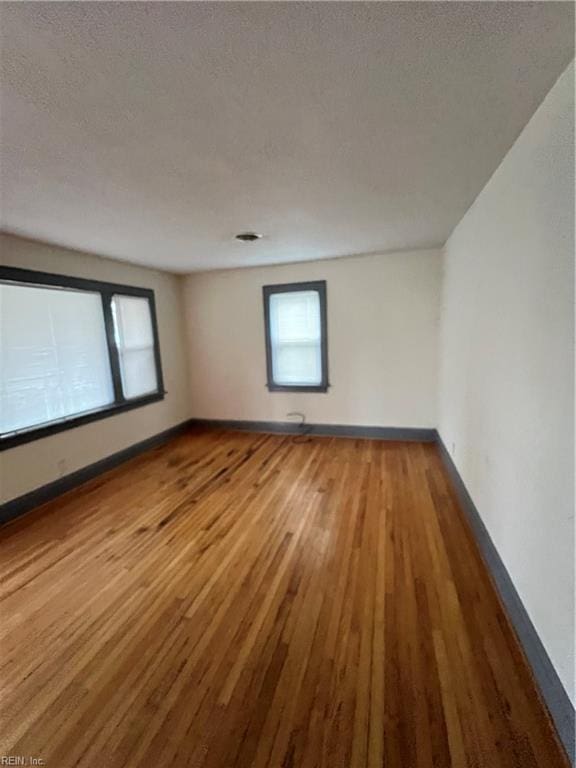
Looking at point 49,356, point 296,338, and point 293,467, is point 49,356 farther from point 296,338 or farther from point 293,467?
point 296,338

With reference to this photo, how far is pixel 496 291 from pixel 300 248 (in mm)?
2207

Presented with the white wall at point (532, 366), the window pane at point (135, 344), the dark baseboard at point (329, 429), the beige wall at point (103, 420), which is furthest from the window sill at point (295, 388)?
the white wall at point (532, 366)

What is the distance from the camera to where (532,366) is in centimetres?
146

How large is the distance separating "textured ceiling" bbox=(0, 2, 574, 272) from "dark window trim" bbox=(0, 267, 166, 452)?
2.21ft

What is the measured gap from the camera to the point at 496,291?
196 centimetres

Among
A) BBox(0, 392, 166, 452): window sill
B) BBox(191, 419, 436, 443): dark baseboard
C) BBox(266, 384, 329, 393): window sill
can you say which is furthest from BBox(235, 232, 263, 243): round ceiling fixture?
BBox(191, 419, 436, 443): dark baseboard

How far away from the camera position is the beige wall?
2.87 m

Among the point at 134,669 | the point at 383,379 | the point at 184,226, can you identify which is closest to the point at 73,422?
the point at 184,226

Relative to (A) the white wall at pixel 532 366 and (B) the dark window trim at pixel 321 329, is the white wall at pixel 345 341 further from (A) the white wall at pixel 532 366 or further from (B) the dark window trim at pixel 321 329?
(A) the white wall at pixel 532 366

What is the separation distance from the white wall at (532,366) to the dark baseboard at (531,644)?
0.18ft

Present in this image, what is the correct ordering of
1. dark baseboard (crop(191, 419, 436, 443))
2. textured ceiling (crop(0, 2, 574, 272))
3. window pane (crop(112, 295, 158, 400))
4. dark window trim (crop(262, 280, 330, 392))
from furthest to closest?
dark window trim (crop(262, 280, 330, 392)) < dark baseboard (crop(191, 419, 436, 443)) < window pane (crop(112, 295, 158, 400)) < textured ceiling (crop(0, 2, 574, 272))

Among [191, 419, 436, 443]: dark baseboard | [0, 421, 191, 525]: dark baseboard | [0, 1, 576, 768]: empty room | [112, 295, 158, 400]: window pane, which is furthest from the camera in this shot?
[191, 419, 436, 443]: dark baseboard

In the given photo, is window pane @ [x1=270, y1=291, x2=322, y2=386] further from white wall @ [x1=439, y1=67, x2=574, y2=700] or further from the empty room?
white wall @ [x1=439, y1=67, x2=574, y2=700]

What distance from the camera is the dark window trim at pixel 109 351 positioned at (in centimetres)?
286
